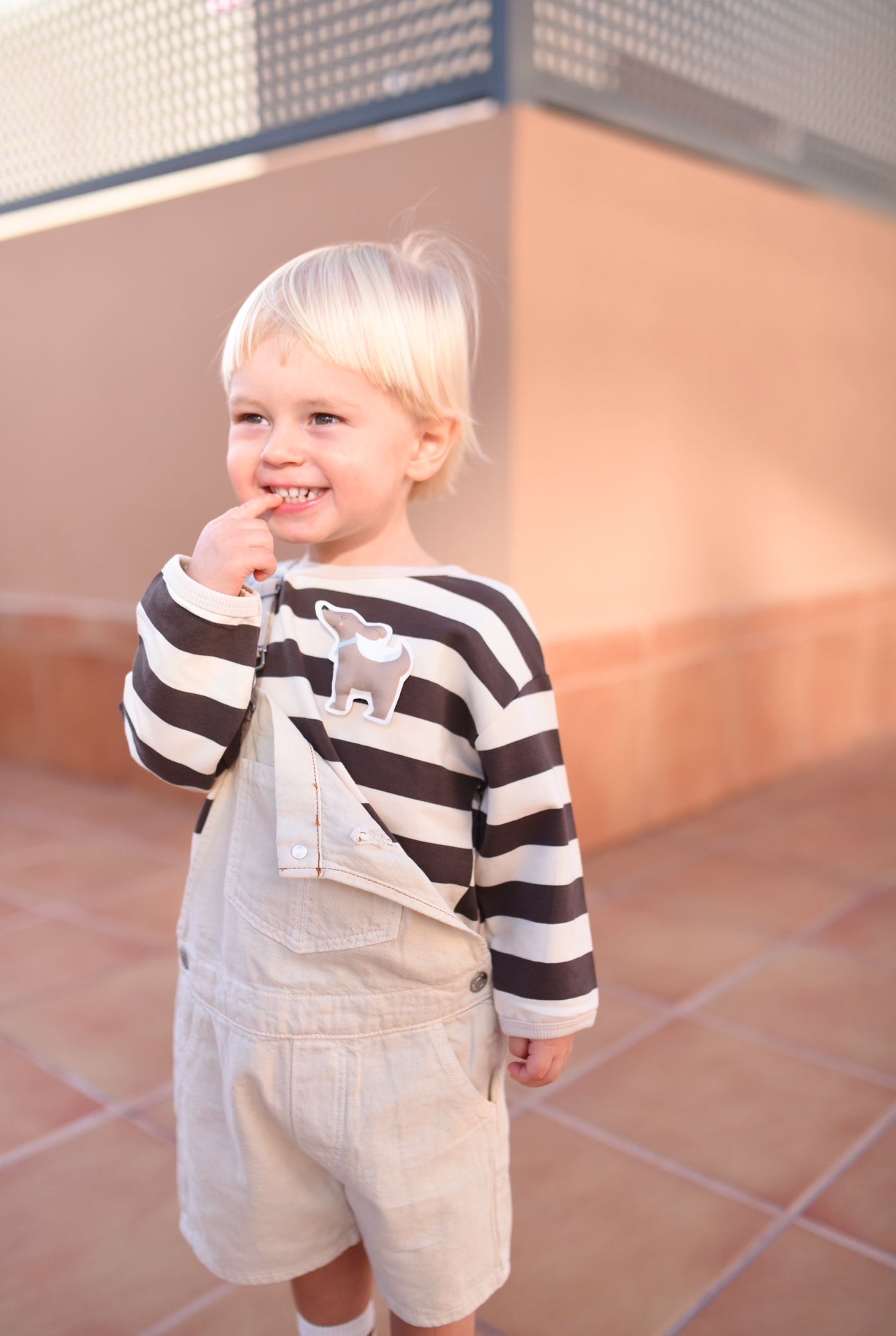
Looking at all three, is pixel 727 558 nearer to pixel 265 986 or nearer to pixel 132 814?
pixel 132 814

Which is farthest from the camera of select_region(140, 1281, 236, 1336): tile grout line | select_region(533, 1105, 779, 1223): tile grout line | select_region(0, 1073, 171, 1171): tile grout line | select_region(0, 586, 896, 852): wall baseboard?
select_region(0, 586, 896, 852): wall baseboard

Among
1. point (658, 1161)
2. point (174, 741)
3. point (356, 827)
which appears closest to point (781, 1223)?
point (658, 1161)

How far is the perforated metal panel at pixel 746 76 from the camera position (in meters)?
2.71

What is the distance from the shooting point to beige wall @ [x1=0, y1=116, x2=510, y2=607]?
2641mm

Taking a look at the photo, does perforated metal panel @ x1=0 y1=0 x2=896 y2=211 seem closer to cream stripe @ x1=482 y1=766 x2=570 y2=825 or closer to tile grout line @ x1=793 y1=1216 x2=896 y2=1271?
cream stripe @ x1=482 y1=766 x2=570 y2=825

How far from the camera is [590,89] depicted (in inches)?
106

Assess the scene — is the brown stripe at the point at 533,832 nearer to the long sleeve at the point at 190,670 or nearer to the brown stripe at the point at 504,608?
the brown stripe at the point at 504,608

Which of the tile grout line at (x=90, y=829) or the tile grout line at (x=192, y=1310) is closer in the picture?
the tile grout line at (x=192, y=1310)

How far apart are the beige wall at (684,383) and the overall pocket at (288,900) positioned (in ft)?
5.68

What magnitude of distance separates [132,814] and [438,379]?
2.56 meters

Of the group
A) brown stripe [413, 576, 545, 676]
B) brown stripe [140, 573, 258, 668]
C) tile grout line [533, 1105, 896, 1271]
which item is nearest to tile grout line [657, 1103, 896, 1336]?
tile grout line [533, 1105, 896, 1271]

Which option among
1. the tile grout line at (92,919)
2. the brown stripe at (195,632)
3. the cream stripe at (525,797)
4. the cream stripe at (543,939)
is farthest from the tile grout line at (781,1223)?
the tile grout line at (92,919)

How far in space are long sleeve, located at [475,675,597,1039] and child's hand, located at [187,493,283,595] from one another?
0.24 meters

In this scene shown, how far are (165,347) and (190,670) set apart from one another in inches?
99.9
